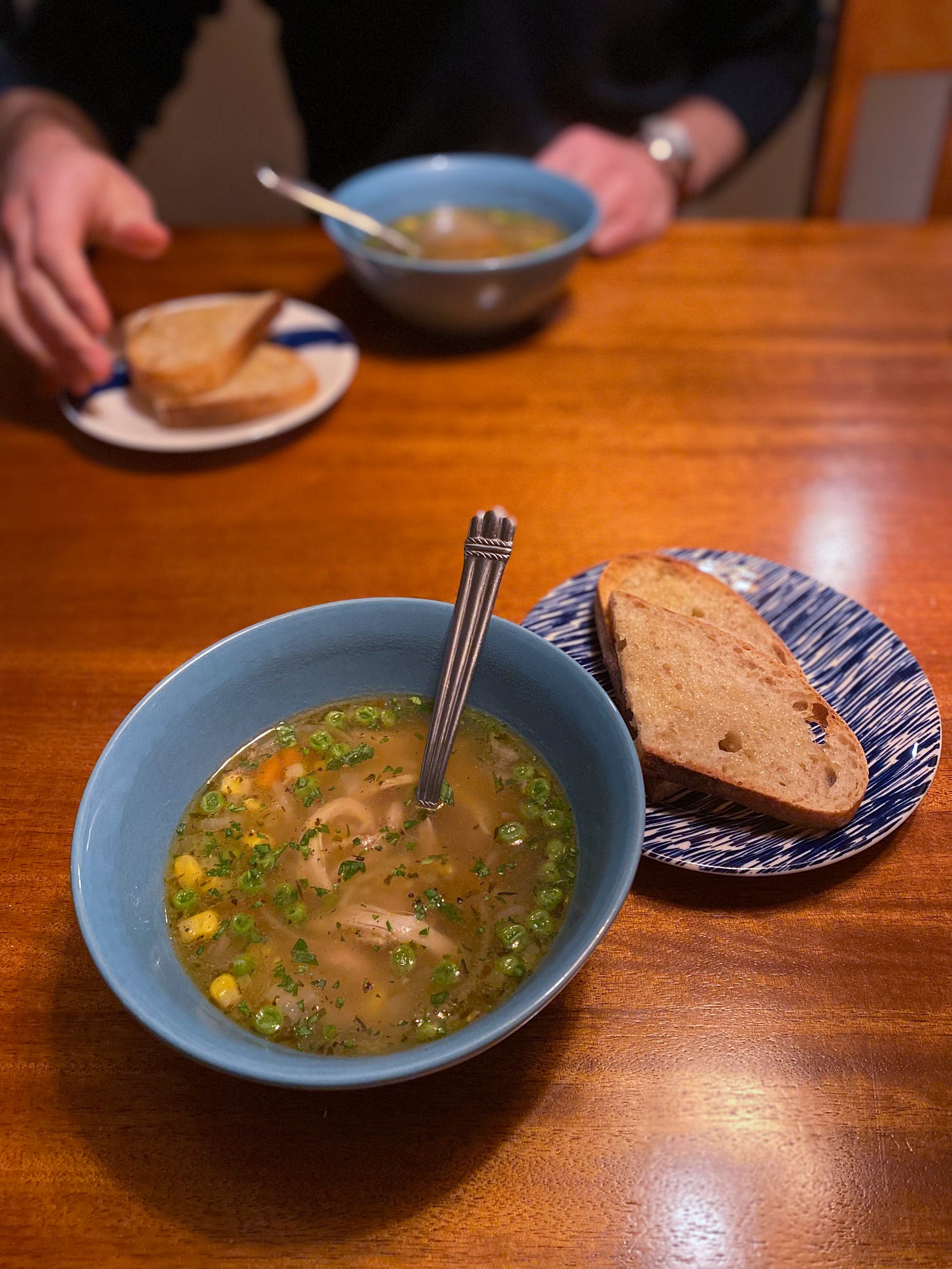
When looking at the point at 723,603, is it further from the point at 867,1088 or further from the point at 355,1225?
the point at 355,1225

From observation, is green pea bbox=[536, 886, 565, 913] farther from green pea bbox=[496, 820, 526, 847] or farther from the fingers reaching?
the fingers reaching

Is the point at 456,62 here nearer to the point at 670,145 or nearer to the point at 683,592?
the point at 670,145

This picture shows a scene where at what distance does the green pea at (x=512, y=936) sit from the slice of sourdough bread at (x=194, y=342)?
1.52 metres

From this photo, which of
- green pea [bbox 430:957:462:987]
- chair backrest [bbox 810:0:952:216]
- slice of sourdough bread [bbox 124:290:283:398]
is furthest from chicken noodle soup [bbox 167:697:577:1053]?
chair backrest [bbox 810:0:952:216]

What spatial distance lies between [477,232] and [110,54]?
1348 mm

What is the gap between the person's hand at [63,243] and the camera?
2.17 meters

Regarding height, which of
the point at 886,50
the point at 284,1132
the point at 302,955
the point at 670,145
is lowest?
the point at 284,1132

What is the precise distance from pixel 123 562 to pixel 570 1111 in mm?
1337

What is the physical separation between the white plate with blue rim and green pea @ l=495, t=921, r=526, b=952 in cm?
134

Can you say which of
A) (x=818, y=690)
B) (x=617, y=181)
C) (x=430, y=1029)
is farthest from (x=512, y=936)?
(x=617, y=181)

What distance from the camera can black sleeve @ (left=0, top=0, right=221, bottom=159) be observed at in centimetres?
279

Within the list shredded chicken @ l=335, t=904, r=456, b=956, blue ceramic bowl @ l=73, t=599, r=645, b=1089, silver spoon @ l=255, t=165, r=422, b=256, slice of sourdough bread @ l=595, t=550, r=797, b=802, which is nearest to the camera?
blue ceramic bowl @ l=73, t=599, r=645, b=1089

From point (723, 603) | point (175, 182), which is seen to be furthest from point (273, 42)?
point (723, 603)

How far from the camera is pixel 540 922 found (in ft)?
3.48
